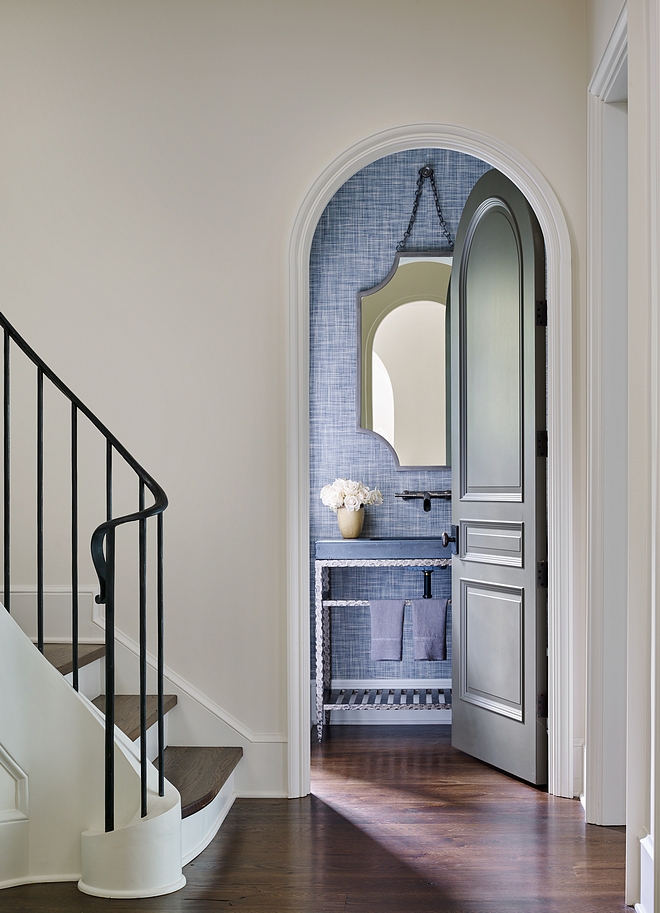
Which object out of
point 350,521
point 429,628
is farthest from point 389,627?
point 350,521

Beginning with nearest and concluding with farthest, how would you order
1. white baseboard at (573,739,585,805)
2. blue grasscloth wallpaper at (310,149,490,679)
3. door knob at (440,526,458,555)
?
white baseboard at (573,739,585,805), door knob at (440,526,458,555), blue grasscloth wallpaper at (310,149,490,679)

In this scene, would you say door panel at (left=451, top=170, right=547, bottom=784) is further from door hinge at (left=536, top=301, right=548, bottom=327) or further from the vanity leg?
the vanity leg

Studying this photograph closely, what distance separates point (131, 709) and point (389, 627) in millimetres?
1482

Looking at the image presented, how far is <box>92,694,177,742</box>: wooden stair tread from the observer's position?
2816 millimetres

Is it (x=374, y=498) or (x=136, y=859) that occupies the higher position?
(x=374, y=498)

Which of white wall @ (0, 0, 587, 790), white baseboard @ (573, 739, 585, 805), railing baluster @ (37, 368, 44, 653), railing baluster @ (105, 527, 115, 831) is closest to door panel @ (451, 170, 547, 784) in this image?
white baseboard @ (573, 739, 585, 805)

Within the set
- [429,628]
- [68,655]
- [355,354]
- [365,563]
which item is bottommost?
[429,628]

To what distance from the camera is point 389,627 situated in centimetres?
407

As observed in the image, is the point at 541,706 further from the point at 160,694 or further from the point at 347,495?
the point at 160,694

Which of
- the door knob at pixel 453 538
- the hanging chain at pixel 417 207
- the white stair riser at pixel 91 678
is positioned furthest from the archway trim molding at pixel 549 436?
the hanging chain at pixel 417 207

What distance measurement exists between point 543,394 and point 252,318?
1.25 meters

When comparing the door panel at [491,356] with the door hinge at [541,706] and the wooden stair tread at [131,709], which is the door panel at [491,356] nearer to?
the door hinge at [541,706]

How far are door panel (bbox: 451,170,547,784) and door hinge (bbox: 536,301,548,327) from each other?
0.08 ft

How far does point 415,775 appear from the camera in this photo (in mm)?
3451
